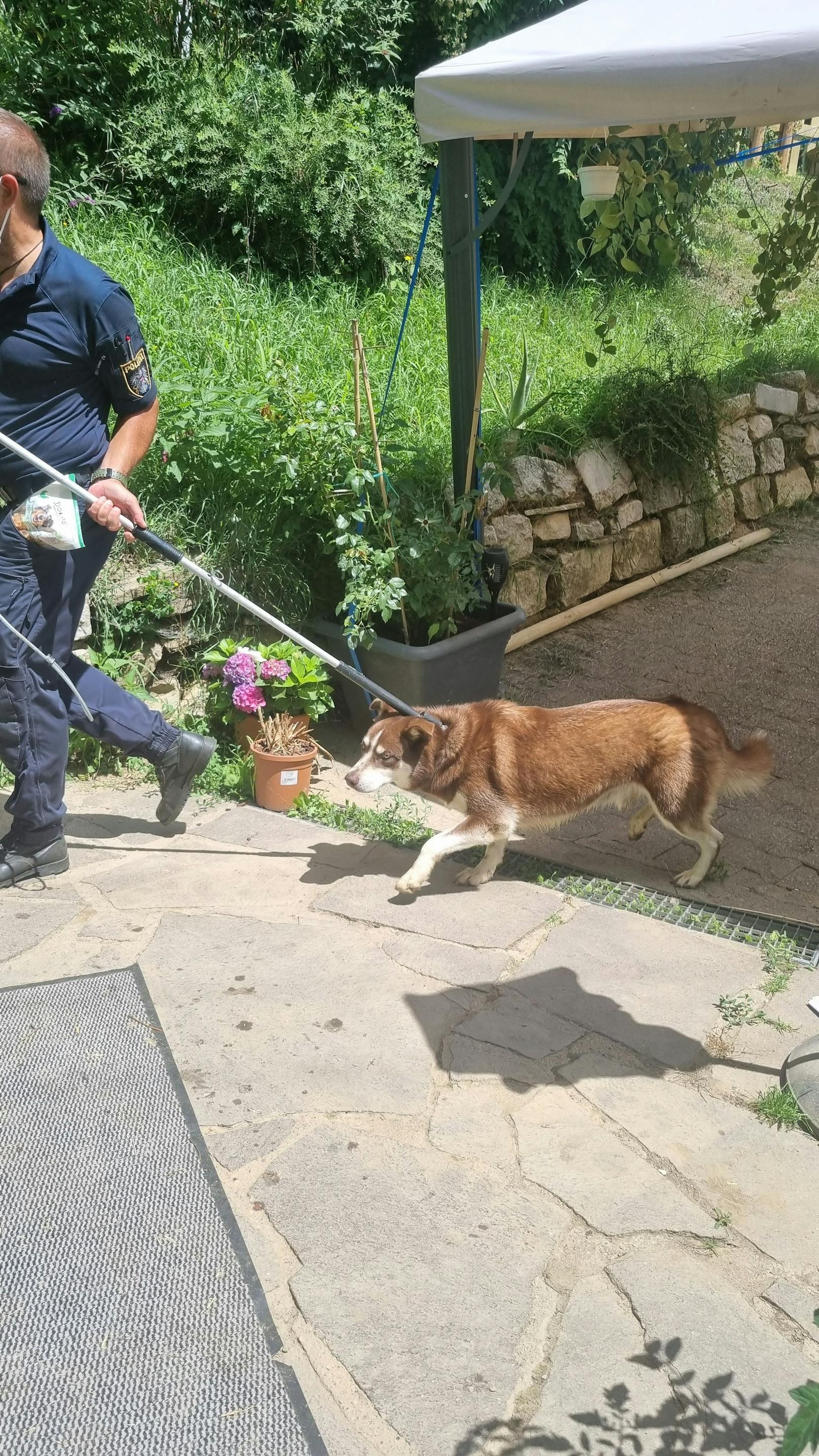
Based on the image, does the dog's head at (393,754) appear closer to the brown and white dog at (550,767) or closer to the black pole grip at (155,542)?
the brown and white dog at (550,767)

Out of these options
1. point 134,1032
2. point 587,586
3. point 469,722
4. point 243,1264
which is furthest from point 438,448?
point 243,1264

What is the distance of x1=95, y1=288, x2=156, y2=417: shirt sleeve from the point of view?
3.45 m

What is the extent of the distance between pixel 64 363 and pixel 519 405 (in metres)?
3.41

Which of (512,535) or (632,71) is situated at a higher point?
(632,71)

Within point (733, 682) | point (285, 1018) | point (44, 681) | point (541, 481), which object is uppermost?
point (44, 681)

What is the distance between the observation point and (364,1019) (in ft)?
10.4

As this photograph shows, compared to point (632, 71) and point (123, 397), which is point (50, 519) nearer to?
point (123, 397)

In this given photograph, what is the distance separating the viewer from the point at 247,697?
4613 millimetres

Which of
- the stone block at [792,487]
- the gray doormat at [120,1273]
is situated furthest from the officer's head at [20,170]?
the stone block at [792,487]

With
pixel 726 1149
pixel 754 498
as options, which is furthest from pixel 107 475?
pixel 754 498

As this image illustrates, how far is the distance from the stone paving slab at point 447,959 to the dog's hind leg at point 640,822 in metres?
1.25

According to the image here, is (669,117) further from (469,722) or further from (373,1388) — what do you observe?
(373,1388)

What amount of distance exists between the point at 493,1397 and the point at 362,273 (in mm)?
8166

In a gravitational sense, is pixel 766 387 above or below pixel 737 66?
below
